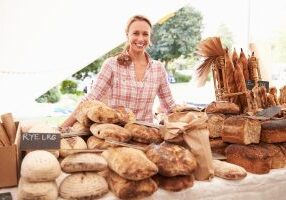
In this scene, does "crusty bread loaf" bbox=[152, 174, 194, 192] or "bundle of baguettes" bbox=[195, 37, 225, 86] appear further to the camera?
"bundle of baguettes" bbox=[195, 37, 225, 86]

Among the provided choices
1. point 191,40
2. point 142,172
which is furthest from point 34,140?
point 191,40

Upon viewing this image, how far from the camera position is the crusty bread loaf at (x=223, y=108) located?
156 cm

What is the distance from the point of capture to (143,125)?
1.32 metres

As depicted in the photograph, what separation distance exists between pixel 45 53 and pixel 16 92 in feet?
1.42

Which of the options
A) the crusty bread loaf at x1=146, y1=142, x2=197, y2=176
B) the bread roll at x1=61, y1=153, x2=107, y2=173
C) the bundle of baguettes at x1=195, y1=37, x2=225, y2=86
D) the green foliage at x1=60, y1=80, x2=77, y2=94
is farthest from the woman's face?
the green foliage at x1=60, y1=80, x2=77, y2=94

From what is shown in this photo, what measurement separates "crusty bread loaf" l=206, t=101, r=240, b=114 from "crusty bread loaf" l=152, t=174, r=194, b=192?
19.9 inches

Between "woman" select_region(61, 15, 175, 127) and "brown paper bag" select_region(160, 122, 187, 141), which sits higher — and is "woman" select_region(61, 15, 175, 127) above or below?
above

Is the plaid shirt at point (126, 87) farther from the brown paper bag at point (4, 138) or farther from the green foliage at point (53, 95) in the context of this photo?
the green foliage at point (53, 95)

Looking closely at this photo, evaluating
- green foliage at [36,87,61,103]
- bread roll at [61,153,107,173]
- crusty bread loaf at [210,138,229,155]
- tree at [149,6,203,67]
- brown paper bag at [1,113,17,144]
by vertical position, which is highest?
tree at [149,6,203,67]

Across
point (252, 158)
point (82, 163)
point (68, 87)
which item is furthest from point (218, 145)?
point (68, 87)

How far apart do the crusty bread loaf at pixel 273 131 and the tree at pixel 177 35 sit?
19.5 feet

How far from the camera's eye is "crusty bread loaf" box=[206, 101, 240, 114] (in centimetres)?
156

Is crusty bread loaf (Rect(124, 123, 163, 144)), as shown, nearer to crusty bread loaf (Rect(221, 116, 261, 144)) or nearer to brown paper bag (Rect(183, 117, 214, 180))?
brown paper bag (Rect(183, 117, 214, 180))

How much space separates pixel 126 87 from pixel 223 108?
79 cm
